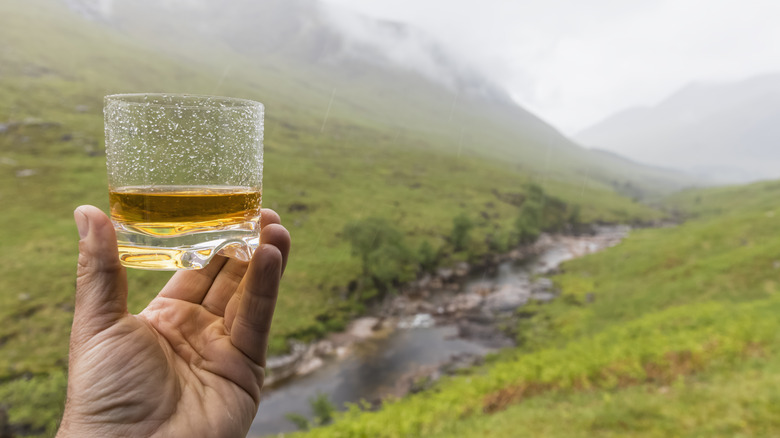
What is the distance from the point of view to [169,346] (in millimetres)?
2045

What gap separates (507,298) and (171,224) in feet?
111

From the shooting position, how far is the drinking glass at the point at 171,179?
4.91 feet

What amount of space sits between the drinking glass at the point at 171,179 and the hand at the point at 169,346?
14cm

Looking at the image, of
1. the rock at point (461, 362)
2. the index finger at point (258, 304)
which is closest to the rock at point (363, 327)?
the rock at point (461, 362)

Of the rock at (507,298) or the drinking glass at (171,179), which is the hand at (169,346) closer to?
the drinking glass at (171,179)

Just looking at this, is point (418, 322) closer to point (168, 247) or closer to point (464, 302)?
point (464, 302)

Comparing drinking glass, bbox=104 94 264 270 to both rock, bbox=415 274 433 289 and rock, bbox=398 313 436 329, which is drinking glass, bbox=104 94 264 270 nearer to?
rock, bbox=398 313 436 329

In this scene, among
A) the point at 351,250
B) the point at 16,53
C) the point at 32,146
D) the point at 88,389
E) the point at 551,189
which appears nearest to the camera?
the point at 88,389

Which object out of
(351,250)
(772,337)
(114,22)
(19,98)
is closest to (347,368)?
(351,250)

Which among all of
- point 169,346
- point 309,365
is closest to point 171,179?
point 169,346

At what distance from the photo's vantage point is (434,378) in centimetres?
2184

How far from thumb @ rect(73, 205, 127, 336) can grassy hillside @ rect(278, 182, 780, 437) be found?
301 inches

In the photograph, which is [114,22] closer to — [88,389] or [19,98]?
[19,98]

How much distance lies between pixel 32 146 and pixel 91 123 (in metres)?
8.23
